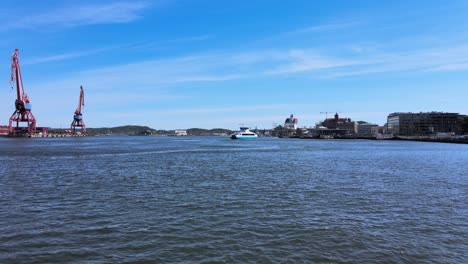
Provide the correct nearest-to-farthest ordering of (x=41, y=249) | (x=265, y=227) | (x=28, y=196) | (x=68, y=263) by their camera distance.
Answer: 1. (x=68, y=263)
2. (x=41, y=249)
3. (x=265, y=227)
4. (x=28, y=196)

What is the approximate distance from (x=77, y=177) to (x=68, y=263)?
67.7 ft

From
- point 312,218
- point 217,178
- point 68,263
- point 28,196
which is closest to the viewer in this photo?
point 68,263

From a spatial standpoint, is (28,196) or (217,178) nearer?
(28,196)

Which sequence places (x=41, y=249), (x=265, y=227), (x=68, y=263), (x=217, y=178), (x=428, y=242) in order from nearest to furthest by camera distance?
(x=68, y=263) → (x=41, y=249) → (x=428, y=242) → (x=265, y=227) → (x=217, y=178)

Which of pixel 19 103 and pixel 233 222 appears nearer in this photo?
pixel 233 222

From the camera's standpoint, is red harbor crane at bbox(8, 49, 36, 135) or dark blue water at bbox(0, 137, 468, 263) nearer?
dark blue water at bbox(0, 137, 468, 263)

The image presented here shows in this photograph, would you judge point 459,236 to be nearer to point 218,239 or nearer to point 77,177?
point 218,239

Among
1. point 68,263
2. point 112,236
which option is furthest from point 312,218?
point 68,263

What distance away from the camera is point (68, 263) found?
33.4 ft

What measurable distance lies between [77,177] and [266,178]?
52.6ft

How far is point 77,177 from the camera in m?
29.0

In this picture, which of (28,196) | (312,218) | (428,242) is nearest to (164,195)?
(28,196)

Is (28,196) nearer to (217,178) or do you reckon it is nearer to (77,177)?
(77,177)

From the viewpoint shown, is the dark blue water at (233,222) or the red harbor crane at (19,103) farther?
the red harbor crane at (19,103)
